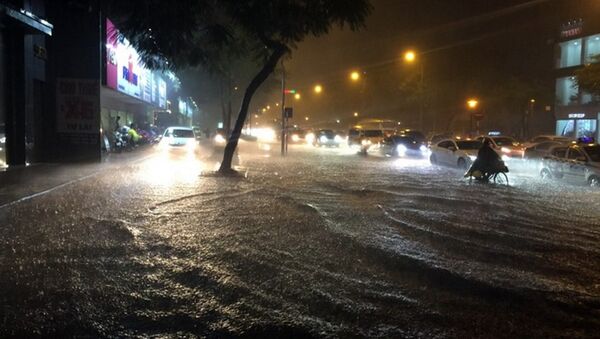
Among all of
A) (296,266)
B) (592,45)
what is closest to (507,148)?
(296,266)

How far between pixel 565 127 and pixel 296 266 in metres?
53.5

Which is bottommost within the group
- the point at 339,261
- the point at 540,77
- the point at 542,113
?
Result: the point at 339,261

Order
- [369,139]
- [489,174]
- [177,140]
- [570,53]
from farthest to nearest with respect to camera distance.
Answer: [570,53], [369,139], [177,140], [489,174]

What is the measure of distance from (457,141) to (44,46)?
17.4 m

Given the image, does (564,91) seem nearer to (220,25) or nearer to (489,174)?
(489,174)

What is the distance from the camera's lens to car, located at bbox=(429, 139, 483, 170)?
23406 mm

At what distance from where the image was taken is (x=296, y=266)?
290 inches

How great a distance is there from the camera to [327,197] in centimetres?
1439

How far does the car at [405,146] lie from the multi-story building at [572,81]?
67.5 feet

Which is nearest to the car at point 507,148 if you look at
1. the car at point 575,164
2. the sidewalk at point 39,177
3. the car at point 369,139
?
the car at point 575,164

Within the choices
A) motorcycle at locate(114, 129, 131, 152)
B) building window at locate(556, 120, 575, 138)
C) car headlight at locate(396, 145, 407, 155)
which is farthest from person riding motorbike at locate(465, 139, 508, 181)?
building window at locate(556, 120, 575, 138)

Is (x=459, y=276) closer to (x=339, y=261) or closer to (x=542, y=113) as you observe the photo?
(x=339, y=261)

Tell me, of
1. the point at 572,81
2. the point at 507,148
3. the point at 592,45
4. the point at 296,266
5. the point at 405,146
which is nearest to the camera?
the point at 296,266

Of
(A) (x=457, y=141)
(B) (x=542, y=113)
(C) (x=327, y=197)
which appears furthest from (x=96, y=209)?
(B) (x=542, y=113)
